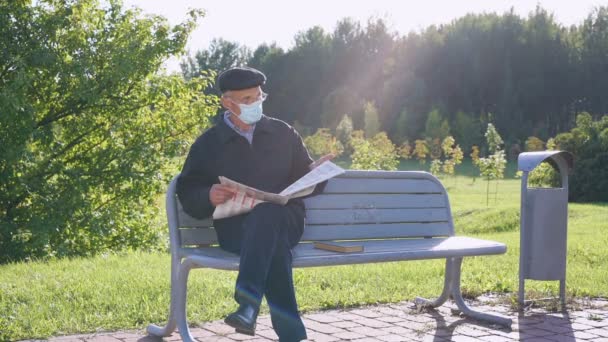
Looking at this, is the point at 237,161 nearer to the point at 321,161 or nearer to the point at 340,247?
the point at 321,161

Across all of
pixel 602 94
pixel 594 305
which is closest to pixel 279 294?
pixel 594 305

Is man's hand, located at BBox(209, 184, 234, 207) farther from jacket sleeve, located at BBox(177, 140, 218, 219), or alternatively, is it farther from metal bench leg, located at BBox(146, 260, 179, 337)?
metal bench leg, located at BBox(146, 260, 179, 337)

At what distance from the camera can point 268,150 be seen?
4359 millimetres

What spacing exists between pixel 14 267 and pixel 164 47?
200 inches

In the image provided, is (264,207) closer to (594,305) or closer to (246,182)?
(246,182)

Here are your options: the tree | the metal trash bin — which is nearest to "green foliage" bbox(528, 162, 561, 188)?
the metal trash bin

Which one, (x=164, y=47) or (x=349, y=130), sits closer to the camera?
(x=164, y=47)

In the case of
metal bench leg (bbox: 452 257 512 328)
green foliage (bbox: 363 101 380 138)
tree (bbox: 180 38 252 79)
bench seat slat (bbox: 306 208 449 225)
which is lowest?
metal bench leg (bbox: 452 257 512 328)

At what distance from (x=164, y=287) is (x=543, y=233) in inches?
104

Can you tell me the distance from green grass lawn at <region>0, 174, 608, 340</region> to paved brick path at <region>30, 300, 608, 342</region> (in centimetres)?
19

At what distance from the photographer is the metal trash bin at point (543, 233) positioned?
5.53 meters

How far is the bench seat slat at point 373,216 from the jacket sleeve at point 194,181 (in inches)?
32.9

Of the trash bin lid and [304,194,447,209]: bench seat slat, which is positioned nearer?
[304,194,447,209]: bench seat slat

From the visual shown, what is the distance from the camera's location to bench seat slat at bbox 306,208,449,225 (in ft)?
16.0
